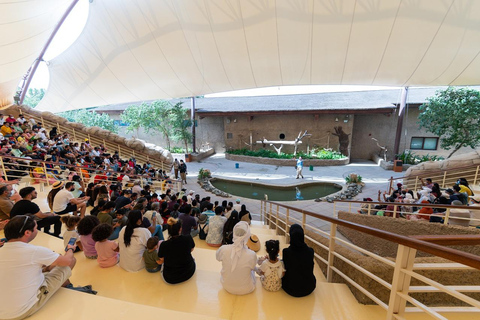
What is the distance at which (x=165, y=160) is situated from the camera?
11.5 metres

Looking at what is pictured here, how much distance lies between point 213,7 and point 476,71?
891 cm

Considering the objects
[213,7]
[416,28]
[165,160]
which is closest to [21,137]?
[165,160]

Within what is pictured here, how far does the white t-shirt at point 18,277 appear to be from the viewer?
56.7 inches

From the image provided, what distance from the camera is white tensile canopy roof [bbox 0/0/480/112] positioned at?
5984 mm

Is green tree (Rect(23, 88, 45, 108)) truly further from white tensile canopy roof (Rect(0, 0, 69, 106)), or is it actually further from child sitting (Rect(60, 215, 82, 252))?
child sitting (Rect(60, 215, 82, 252))

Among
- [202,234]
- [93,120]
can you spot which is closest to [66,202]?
[202,234]

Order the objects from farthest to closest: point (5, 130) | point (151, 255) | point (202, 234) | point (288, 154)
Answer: point (288, 154)
point (5, 130)
point (202, 234)
point (151, 255)

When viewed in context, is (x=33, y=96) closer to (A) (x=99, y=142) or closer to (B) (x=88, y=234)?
(A) (x=99, y=142)

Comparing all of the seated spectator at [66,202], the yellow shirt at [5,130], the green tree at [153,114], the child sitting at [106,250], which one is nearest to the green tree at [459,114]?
the child sitting at [106,250]

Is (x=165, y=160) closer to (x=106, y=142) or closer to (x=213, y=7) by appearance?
(x=106, y=142)

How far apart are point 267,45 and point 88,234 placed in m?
7.66

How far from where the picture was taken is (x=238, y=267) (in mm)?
1906

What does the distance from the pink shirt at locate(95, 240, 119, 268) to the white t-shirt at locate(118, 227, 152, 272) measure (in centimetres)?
12

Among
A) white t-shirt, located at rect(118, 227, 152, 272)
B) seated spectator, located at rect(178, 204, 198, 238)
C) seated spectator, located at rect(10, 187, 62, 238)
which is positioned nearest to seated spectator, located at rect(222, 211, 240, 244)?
seated spectator, located at rect(178, 204, 198, 238)
